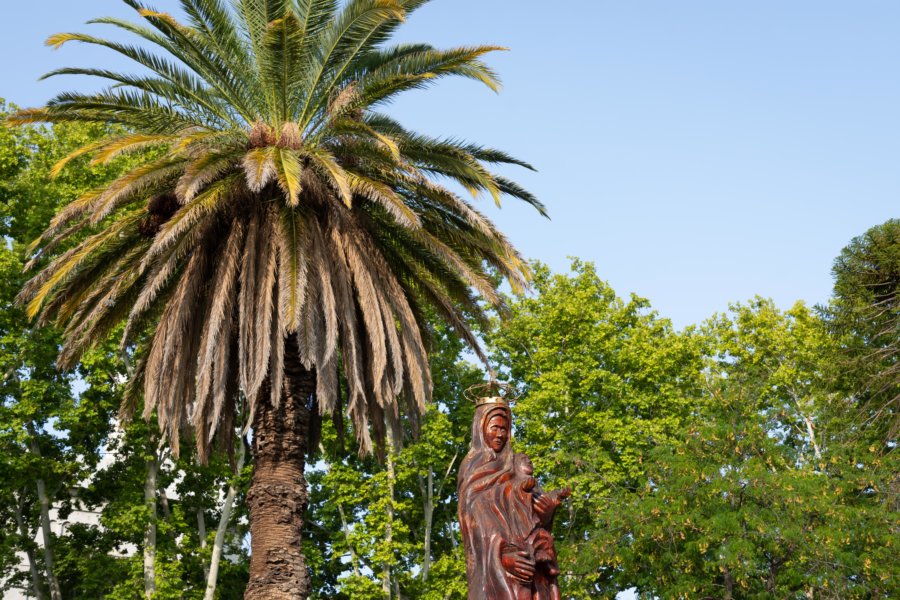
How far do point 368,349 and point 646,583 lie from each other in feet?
35.5

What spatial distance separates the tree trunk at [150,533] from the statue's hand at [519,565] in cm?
1696

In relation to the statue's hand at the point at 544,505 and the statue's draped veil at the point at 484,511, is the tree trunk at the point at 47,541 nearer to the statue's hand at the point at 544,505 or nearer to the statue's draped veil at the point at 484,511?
the statue's draped veil at the point at 484,511

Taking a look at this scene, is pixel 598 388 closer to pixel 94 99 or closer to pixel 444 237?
pixel 444 237

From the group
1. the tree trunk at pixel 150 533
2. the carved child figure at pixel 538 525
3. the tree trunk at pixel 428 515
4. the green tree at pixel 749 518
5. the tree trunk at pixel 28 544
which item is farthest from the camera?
the tree trunk at pixel 428 515

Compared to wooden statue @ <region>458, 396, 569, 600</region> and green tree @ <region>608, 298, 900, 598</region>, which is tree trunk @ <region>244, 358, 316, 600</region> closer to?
wooden statue @ <region>458, 396, 569, 600</region>

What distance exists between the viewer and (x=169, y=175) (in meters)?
16.4

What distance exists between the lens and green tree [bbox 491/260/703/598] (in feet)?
95.0

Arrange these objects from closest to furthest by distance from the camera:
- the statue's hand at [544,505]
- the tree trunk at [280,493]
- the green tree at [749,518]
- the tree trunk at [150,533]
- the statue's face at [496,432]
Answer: the statue's hand at [544,505] → the statue's face at [496,432] → the tree trunk at [280,493] → the green tree at [749,518] → the tree trunk at [150,533]

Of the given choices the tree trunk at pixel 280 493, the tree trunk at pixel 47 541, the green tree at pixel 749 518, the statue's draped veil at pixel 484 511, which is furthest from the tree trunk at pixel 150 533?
the statue's draped veil at pixel 484 511

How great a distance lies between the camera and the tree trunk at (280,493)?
47.8ft

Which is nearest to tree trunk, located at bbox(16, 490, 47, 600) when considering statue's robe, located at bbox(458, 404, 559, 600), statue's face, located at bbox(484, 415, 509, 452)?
statue's robe, located at bbox(458, 404, 559, 600)

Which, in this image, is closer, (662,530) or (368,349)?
(368,349)

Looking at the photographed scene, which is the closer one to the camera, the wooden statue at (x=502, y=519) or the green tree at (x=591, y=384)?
the wooden statue at (x=502, y=519)

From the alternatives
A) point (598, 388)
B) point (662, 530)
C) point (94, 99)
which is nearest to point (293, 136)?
point (94, 99)
